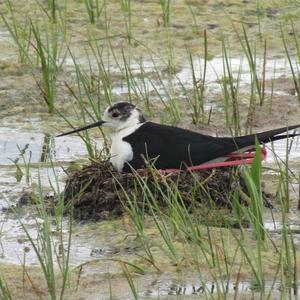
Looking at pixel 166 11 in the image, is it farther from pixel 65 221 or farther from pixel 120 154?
pixel 65 221

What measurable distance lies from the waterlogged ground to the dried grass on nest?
13 centimetres

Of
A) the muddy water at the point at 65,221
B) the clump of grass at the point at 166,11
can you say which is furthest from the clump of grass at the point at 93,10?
the muddy water at the point at 65,221

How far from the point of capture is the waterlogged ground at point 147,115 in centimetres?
515

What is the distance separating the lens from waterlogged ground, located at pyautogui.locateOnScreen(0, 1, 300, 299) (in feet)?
16.9

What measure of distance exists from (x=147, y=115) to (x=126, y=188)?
6.81 ft

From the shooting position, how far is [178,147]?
6379 mm

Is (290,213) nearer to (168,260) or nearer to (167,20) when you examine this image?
(168,260)

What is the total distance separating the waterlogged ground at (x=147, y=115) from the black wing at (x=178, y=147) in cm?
25

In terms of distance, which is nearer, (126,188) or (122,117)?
(126,188)

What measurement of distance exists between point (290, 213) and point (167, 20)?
4039 mm

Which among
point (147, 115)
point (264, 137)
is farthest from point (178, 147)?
point (147, 115)

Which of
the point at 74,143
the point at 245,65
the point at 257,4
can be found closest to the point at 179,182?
the point at 74,143

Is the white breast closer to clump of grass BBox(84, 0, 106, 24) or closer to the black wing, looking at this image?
the black wing

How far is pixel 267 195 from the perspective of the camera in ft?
21.0
